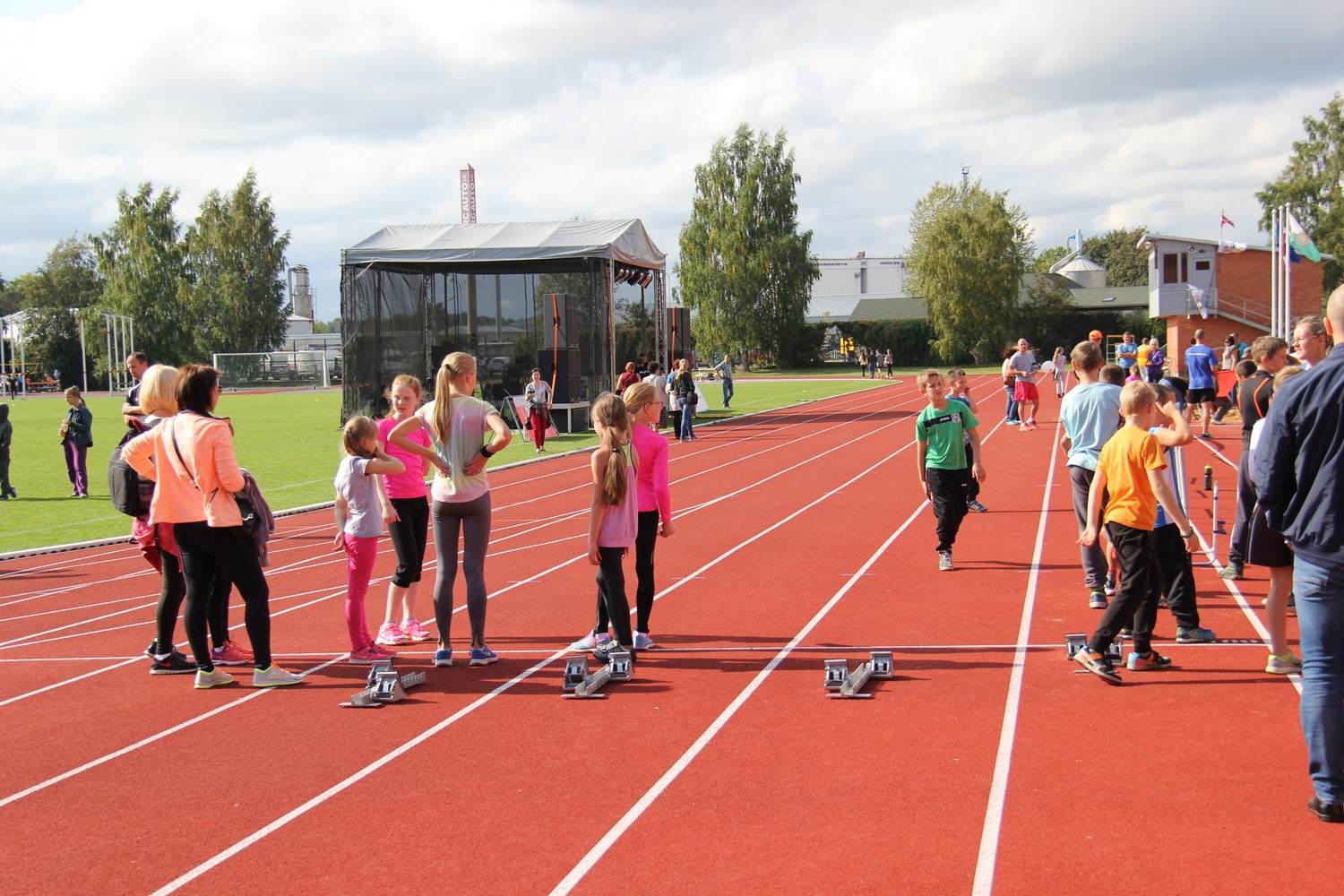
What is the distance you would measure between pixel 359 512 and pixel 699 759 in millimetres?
2832

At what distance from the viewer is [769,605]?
798 cm

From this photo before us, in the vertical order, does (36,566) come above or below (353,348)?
below

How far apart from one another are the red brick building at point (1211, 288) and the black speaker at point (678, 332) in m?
24.5

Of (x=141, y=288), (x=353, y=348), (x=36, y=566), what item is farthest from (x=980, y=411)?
(x=141, y=288)

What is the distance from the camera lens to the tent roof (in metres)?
24.8

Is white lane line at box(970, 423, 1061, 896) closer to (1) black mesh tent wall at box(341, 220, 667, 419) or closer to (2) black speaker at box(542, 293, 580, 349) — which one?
(2) black speaker at box(542, 293, 580, 349)

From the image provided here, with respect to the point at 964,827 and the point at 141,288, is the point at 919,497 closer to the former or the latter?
the point at 964,827

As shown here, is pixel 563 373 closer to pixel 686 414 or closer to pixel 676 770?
pixel 686 414

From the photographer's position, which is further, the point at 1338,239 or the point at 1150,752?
the point at 1338,239

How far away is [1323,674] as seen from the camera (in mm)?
3893

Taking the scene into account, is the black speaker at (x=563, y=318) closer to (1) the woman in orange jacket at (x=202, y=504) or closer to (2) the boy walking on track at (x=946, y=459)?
(2) the boy walking on track at (x=946, y=459)

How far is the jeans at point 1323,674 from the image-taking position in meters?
3.86

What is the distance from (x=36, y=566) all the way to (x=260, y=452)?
1222cm

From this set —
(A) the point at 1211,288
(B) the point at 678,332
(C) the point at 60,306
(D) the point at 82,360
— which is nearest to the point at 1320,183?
(A) the point at 1211,288
